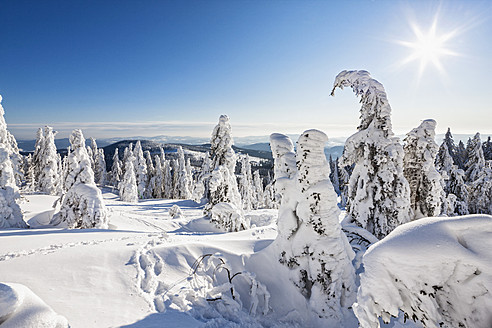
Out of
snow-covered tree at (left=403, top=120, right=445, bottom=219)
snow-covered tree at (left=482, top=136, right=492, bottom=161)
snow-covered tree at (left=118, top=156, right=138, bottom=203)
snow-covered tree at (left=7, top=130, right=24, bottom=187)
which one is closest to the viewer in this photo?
snow-covered tree at (left=403, top=120, right=445, bottom=219)

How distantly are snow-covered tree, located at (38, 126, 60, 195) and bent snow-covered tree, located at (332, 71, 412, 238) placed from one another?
36247 millimetres

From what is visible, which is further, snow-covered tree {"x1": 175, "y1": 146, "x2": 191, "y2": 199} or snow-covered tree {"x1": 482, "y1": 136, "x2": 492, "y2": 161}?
snow-covered tree {"x1": 175, "y1": 146, "x2": 191, "y2": 199}

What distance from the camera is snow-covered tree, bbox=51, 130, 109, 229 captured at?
40.8 feet

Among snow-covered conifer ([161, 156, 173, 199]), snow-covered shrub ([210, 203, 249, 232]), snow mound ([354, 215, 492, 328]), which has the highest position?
snow mound ([354, 215, 492, 328])

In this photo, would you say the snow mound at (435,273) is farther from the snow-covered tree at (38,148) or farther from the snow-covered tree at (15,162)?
the snow-covered tree at (38,148)

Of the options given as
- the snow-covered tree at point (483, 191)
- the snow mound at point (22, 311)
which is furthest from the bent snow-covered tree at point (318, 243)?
the snow-covered tree at point (483, 191)

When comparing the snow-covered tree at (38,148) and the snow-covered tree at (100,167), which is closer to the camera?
the snow-covered tree at (38,148)

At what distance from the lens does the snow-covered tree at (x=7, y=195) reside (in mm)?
10586

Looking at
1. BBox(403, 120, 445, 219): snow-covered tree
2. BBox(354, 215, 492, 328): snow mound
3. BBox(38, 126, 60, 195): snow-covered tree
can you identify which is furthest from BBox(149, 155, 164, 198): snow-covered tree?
BBox(354, 215, 492, 328): snow mound

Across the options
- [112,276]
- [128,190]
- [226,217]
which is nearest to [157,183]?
[128,190]

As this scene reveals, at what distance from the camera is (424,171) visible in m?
9.89

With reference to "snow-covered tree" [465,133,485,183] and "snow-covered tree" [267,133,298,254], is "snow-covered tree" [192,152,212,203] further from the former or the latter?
"snow-covered tree" [465,133,485,183]

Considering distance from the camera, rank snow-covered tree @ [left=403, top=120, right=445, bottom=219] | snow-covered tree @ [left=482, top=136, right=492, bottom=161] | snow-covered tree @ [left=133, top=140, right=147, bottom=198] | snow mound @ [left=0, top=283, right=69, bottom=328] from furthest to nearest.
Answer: snow-covered tree @ [left=133, top=140, right=147, bottom=198], snow-covered tree @ [left=482, top=136, right=492, bottom=161], snow-covered tree @ [left=403, top=120, right=445, bottom=219], snow mound @ [left=0, top=283, right=69, bottom=328]

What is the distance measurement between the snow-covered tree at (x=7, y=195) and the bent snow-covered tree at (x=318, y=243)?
13166mm
